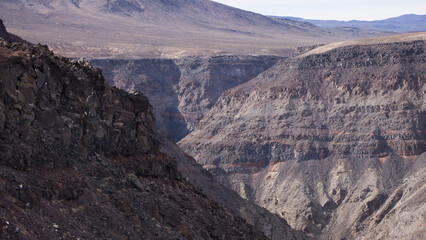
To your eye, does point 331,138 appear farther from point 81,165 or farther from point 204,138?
point 81,165

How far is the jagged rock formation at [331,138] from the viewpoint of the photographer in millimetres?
74688

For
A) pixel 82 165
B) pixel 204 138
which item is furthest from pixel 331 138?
pixel 82 165

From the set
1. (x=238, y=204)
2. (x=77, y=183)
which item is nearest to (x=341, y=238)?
(x=238, y=204)

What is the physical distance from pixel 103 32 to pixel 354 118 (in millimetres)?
113424

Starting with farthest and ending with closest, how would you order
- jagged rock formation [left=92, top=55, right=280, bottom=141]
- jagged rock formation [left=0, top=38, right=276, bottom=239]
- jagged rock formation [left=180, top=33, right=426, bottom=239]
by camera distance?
jagged rock formation [left=92, top=55, right=280, bottom=141] → jagged rock formation [left=180, top=33, right=426, bottom=239] → jagged rock formation [left=0, top=38, right=276, bottom=239]

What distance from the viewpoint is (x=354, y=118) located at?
8906cm

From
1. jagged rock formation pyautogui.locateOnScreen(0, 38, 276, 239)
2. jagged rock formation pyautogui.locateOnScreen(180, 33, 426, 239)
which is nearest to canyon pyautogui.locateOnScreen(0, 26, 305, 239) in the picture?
jagged rock formation pyautogui.locateOnScreen(0, 38, 276, 239)

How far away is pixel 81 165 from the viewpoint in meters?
28.6

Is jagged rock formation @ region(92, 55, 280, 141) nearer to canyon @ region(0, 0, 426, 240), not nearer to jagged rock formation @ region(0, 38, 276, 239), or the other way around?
canyon @ region(0, 0, 426, 240)

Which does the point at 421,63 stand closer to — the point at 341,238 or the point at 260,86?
the point at 260,86

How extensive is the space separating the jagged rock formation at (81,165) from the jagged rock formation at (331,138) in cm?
3793

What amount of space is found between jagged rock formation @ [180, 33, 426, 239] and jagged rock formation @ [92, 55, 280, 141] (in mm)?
17756

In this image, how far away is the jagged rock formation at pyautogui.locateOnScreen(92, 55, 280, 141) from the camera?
400ft

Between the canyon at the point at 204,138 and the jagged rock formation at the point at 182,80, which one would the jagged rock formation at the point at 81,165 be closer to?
the canyon at the point at 204,138
